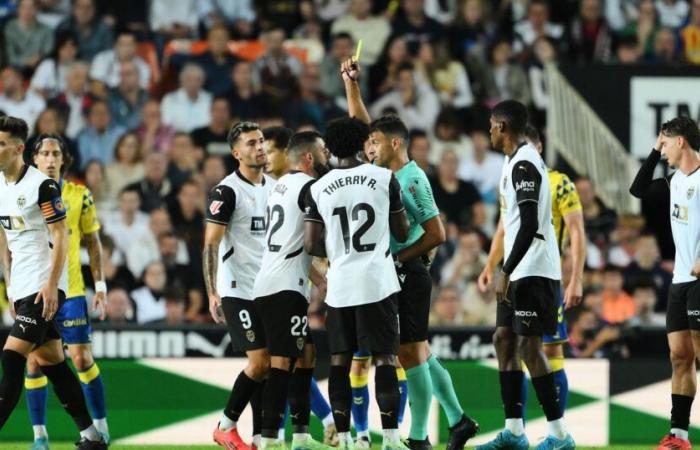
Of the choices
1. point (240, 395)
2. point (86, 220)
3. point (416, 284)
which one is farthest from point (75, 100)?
point (416, 284)

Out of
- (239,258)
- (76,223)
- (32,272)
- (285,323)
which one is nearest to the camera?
(285,323)

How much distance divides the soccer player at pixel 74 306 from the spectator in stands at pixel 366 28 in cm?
732

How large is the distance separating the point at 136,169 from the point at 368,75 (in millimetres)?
3134

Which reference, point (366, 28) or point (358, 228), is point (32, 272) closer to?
point (358, 228)

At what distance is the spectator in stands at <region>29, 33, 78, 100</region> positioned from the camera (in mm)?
16906

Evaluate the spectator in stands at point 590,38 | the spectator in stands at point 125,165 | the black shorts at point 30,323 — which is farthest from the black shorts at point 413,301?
the spectator in stands at point 590,38

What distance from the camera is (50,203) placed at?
9375 millimetres

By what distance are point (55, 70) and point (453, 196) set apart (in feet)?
16.0

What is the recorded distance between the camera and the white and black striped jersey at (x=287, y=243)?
9.29 meters

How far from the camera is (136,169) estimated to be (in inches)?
644

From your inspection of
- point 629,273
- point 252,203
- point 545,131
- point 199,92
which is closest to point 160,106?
point 199,92

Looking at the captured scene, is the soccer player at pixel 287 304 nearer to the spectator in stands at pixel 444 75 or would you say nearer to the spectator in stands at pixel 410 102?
the spectator in stands at pixel 410 102

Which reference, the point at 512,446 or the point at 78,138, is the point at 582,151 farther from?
the point at 512,446

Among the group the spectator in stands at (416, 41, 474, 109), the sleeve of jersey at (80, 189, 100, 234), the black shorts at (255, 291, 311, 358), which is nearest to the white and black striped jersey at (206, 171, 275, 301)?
the black shorts at (255, 291, 311, 358)
